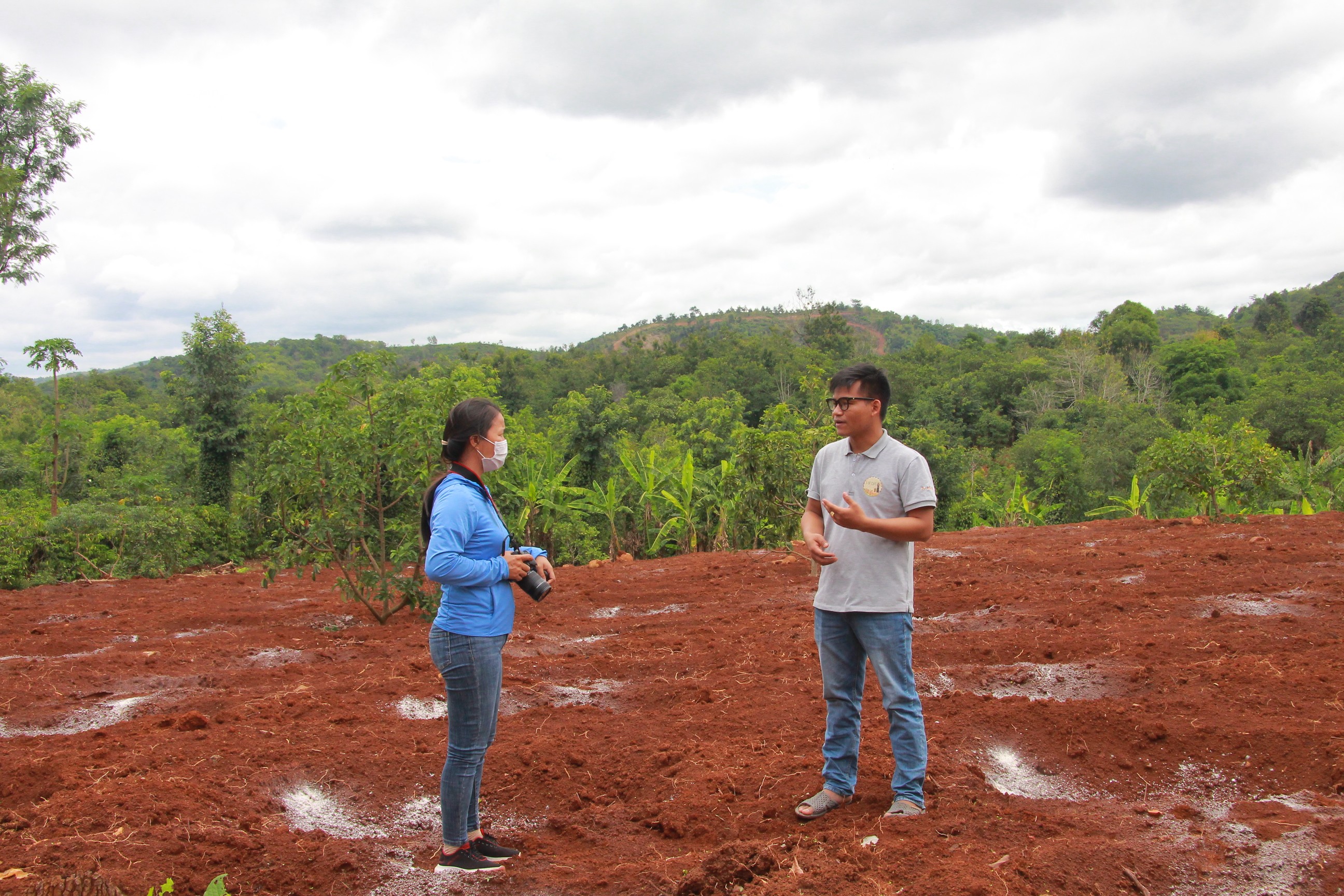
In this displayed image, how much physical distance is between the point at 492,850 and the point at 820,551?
64.7 inches

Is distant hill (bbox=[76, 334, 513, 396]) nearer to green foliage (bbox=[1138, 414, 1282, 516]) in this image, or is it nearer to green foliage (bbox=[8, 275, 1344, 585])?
green foliage (bbox=[8, 275, 1344, 585])

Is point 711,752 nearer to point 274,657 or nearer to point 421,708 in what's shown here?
point 421,708

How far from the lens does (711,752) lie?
3.96 meters

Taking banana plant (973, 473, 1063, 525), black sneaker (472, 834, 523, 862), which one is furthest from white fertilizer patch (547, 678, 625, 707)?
banana plant (973, 473, 1063, 525)

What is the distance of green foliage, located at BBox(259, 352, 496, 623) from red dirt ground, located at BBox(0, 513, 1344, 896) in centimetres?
60

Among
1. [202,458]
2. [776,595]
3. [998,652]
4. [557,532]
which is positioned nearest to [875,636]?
[998,652]

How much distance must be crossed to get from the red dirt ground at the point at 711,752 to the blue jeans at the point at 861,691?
6.0 inches

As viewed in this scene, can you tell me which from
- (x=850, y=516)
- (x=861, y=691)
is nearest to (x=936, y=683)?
(x=861, y=691)

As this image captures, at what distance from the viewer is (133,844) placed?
3.01 metres

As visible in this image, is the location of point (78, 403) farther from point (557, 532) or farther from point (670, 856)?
point (670, 856)

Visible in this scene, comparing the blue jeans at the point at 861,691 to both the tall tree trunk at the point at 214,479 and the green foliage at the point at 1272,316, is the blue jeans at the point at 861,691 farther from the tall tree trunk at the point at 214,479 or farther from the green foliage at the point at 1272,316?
the green foliage at the point at 1272,316

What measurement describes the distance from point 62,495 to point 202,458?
621cm

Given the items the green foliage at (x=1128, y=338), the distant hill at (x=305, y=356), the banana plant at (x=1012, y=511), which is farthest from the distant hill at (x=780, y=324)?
the banana plant at (x=1012, y=511)

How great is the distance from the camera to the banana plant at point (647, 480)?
13.4 m
